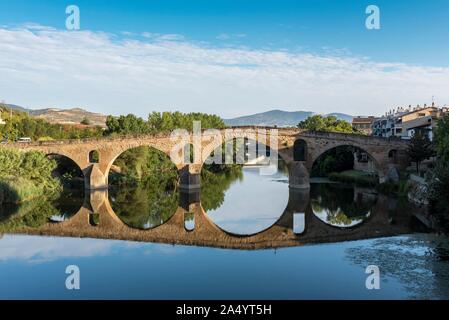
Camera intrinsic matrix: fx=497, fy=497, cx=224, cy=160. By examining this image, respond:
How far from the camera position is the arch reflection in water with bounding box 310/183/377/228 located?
2623 centimetres

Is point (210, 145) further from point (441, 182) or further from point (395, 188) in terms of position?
point (441, 182)

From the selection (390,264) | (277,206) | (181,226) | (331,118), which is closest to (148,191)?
(277,206)

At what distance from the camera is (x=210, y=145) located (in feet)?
135

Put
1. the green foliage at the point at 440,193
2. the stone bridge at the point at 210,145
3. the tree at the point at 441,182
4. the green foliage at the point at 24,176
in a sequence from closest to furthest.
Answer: the green foliage at the point at 440,193 < the tree at the point at 441,182 < the green foliage at the point at 24,176 < the stone bridge at the point at 210,145

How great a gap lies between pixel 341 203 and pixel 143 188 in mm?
16727

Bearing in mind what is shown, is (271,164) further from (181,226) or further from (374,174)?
(181,226)

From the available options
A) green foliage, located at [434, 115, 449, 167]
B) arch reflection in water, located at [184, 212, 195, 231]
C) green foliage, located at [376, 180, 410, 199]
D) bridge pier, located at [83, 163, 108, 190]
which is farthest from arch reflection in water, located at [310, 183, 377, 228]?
bridge pier, located at [83, 163, 108, 190]

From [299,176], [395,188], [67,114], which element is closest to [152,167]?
[299,176]

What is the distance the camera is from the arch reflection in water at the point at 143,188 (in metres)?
27.6

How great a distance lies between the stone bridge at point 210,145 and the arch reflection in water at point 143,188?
7.35 feet

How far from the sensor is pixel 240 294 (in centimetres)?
1320

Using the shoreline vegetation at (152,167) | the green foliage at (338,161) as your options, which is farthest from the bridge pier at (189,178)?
the green foliage at (338,161)

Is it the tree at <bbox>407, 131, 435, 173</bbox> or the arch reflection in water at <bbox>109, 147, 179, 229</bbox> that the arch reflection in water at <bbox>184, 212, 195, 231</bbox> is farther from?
the tree at <bbox>407, 131, 435, 173</bbox>

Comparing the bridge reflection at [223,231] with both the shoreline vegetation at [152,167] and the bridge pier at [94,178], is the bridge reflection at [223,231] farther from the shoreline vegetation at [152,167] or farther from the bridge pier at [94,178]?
the bridge pier at [94,178]
